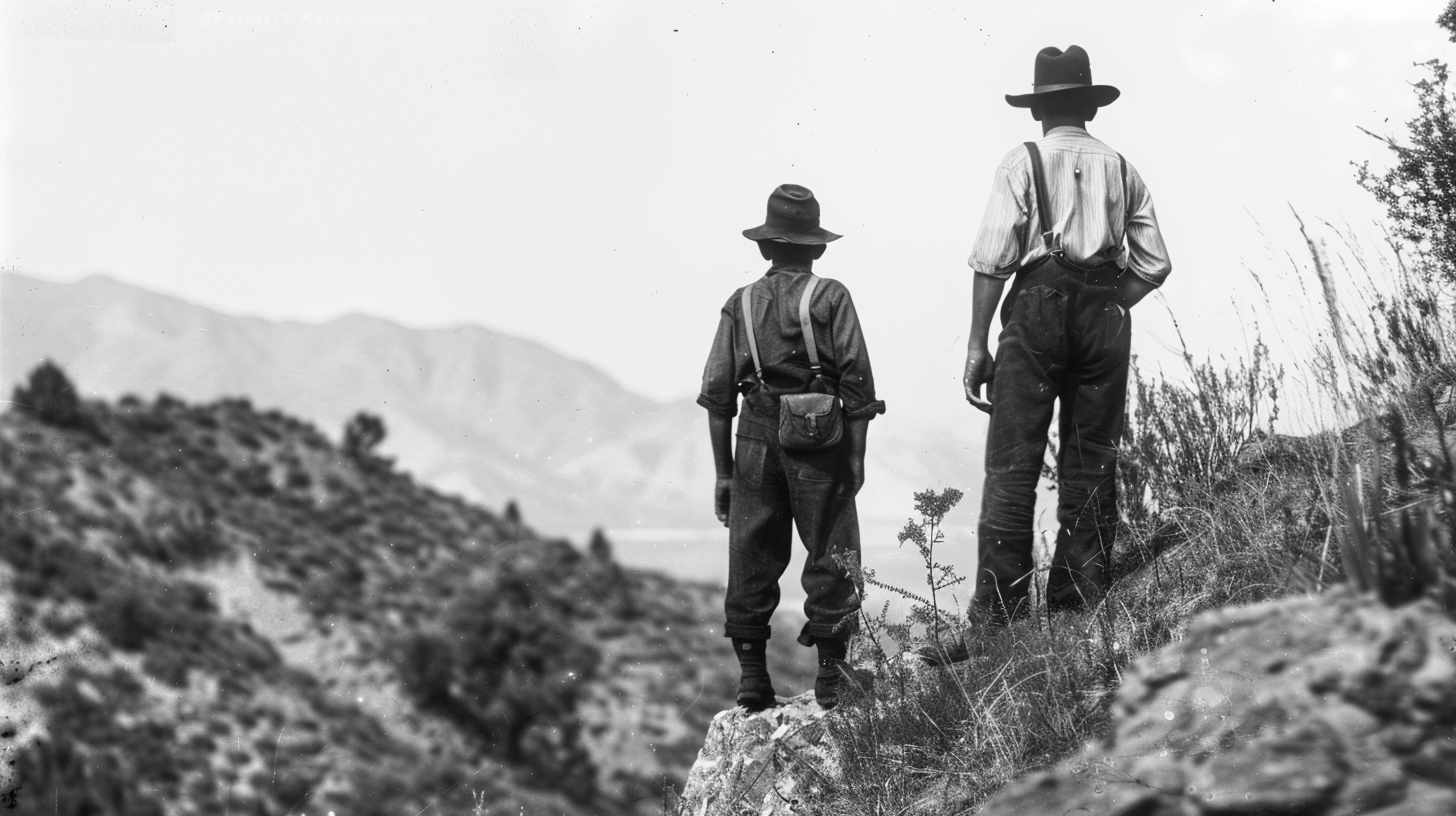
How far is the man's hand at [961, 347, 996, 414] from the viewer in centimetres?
497

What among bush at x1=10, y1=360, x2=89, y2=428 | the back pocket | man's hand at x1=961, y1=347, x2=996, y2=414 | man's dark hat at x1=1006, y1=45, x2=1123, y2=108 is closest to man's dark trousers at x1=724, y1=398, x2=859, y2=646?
the back pocket

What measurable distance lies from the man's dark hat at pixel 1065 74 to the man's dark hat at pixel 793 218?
1113mm

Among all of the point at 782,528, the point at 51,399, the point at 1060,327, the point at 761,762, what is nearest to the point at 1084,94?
the point at 1060,327

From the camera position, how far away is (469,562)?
11.8 m

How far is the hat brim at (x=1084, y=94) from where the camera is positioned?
5.04 m

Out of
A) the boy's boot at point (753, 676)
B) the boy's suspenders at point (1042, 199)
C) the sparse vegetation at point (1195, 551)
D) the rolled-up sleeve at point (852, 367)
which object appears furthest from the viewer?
the boy's boot at point (753, 676)

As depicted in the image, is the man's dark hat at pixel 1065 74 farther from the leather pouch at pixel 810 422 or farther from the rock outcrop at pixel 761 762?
the rock outcrop at pixel 761 762

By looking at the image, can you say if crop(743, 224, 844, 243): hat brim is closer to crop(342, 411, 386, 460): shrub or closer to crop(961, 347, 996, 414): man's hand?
crop(961, 347, 996, 414): man's hand

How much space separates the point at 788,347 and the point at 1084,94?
1736 mm

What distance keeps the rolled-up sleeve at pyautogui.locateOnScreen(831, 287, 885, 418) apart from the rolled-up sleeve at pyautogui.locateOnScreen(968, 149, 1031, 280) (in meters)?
0.57

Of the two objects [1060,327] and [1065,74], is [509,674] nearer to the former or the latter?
[1060,327]

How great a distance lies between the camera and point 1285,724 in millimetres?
2129

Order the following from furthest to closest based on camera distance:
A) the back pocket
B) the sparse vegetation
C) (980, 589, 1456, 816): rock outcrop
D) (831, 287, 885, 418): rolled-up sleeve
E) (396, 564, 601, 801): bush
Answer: (396, 564, 601, 801): bush → the back pocket → (831, 287, 885, 418): rolled-up sleeve → the sparse vegetation → (980, 589, 1456, 816): rock outcrop

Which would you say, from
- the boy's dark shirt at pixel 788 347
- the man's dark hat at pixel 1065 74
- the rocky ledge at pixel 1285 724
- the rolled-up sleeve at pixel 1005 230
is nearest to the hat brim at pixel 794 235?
the boy's dark shirt at pixel 788 347
